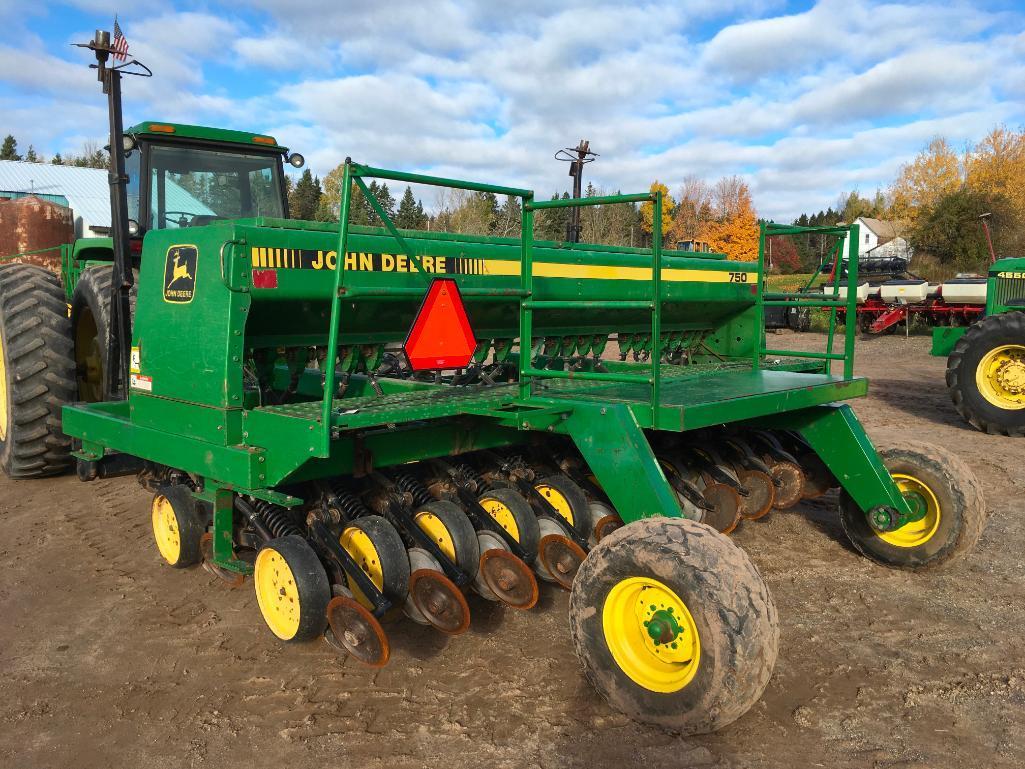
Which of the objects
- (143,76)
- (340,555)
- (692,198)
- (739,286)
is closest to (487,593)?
(340,555)

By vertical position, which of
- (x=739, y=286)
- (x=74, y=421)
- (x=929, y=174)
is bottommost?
(x=74, y=421)

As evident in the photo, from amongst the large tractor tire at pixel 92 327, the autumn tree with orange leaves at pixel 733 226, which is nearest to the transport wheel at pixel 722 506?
the large tractor tire at pixel 92 327

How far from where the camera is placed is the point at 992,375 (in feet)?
27.1

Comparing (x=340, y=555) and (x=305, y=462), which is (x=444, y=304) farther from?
(x=340, y=555)

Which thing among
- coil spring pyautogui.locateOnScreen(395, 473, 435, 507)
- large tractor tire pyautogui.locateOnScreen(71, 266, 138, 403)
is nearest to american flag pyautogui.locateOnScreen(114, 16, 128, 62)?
large tractor tire pyautogui.locateOnScreen(71, 266, 138, 403)

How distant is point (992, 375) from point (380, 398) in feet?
23.6

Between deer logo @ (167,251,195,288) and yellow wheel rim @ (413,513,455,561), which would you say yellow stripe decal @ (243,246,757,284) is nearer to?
deer logo @ (167,251,195,288)

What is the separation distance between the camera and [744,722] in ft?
8.96

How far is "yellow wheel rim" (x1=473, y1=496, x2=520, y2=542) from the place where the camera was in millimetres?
3510

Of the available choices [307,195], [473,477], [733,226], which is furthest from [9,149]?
[473,477]

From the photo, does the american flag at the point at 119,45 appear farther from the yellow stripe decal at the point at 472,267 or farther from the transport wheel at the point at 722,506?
the transport wheel at the point at 722,506

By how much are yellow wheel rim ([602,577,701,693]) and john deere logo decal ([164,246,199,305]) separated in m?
2.09

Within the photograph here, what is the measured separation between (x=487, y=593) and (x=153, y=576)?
1.85 metres

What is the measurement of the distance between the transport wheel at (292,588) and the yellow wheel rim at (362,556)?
128 mm
